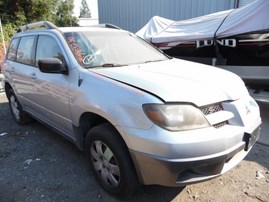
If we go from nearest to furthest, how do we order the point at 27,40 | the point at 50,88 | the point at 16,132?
the point at 50,88, the point at 27,40, the point at 16,132

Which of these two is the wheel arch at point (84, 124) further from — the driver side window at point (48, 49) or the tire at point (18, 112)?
the tire at point (18, 112)

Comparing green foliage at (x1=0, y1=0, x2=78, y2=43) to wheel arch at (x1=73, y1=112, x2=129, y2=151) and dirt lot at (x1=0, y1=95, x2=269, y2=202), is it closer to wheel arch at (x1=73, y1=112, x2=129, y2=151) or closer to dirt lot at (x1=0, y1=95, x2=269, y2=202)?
dirt lot at (x1=0, y1=95, x2=269, y2=202)

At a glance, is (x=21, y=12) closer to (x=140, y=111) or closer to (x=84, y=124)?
(x=84, y=124)

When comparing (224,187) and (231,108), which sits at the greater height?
(231,108)

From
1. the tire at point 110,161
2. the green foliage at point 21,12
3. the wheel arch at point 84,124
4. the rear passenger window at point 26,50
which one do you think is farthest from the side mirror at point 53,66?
the green foliage at point 21,12

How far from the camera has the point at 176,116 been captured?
2.05m

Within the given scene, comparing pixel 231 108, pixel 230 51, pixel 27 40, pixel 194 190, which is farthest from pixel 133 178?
pixel 230 51

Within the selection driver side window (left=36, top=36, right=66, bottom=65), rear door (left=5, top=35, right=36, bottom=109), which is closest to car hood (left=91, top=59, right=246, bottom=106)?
driver side window (left=36, top=36, right=66, bottom=65)

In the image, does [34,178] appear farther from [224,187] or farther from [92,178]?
[224,187]

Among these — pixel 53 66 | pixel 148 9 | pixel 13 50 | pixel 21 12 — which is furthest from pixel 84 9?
pixel 53 66

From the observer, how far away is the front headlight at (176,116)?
2.03 m

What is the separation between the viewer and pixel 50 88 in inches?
127

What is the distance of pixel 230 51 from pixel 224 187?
145 inches

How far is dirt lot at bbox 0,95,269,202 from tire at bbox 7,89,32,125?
2.51ft
